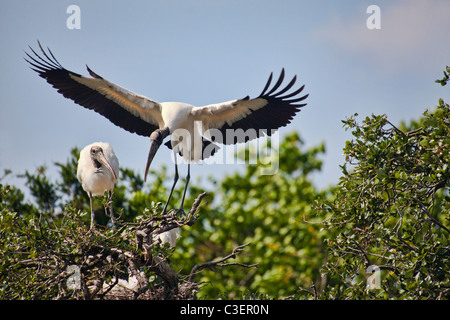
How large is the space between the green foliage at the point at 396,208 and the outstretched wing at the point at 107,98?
2522 millimetres

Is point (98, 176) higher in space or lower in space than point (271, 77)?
lower

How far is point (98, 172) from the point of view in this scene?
6051 millimetres

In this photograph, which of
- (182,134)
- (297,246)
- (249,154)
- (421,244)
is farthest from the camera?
(249,154)

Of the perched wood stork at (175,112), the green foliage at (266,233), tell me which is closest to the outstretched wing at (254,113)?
the perched wood stork at (175,112)

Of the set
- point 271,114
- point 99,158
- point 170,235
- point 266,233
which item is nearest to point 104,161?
point 99,158

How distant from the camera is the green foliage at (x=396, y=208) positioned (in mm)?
3523

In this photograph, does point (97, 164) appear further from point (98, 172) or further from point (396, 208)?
point (396, 208)

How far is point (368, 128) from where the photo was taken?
13.0 ft

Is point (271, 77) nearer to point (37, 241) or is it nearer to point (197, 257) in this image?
point (37, 241)

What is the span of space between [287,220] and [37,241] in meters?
6.97

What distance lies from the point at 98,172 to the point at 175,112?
1.07 meters

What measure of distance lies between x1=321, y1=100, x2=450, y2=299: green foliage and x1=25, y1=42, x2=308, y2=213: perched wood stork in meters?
1.62
